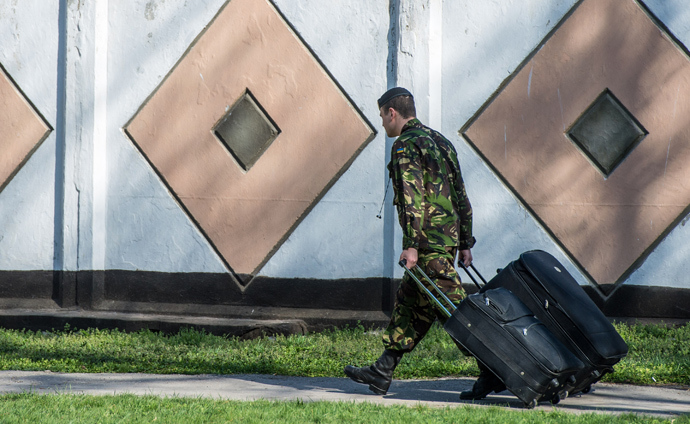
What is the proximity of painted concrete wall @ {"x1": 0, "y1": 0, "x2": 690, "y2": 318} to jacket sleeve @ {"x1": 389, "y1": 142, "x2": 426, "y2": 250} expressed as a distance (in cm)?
256

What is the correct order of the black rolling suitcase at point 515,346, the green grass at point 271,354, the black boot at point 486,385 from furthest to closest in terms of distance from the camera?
the green grass at point 271,354, the black boot at point 486,385, the black rolling suitcase at point 515,346

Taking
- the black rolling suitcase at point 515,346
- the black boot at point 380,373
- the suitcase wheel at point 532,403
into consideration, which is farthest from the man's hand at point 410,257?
the suitcase wheel at point 532,403

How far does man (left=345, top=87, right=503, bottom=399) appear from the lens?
14.9 ft

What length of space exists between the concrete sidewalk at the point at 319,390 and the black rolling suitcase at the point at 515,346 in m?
0.24

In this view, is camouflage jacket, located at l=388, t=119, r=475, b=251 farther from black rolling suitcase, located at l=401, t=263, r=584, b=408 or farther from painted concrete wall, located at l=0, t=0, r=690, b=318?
painted concrete wall, located at l=0, t=0, r=690, b=318

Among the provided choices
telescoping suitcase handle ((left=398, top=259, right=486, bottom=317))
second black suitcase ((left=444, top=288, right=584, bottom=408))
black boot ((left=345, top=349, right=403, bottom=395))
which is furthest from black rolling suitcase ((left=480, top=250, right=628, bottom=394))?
black boot ((left=345, top=349, right=403, bottom=395))

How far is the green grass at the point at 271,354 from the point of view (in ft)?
18.3

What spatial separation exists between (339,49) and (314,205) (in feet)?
5.31

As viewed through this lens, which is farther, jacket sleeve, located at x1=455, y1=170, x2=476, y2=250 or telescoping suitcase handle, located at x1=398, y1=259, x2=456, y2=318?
jacket sleeve, located at x1=455, y1=170, x2=476, y2=250

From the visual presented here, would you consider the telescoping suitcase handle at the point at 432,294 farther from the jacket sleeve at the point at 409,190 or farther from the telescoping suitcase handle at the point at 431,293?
the jacket sleeve at the point at 409,190

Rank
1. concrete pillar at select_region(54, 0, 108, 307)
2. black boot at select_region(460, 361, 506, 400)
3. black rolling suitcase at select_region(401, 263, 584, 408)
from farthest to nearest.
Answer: concrete pillar at select_region(54, 0, 108, 307) < black boot at select_region(460, 361, 506, 400) < black rolling suitcase at select_region(401, 263, 584, 408)

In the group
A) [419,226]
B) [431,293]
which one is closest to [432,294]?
[431,293]

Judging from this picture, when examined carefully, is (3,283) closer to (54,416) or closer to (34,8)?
(34,8)

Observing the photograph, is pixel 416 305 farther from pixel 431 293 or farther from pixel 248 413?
pixel 248 413
